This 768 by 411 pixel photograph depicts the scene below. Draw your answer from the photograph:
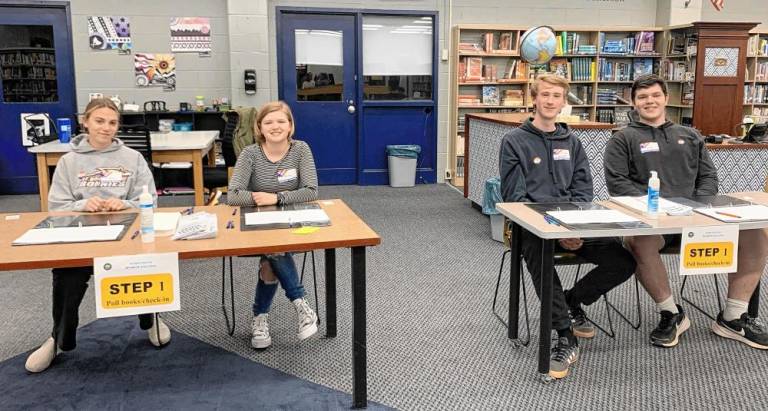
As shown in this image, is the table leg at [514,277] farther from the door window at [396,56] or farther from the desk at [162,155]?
the door window at [396,56]

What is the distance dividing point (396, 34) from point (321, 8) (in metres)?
0.90

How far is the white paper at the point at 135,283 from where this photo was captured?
2010mm

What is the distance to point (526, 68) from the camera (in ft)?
25.0

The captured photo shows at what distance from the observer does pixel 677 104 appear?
7.84m

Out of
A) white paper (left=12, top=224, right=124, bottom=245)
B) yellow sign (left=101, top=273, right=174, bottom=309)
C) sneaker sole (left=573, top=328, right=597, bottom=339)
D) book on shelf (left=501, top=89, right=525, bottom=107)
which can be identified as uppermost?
book on shelf (left=501, top=89, right=525, bottom=107)

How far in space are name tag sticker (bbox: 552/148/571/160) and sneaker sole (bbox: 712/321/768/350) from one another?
3.52ft

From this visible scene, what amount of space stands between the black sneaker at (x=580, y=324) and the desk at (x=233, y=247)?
1.18 metres

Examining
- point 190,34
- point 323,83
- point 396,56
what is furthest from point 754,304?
point 190,34

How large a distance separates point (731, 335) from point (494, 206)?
6.87ft

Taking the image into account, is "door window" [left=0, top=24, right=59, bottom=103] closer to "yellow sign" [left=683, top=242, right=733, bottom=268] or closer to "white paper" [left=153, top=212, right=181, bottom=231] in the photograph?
"white paper" [left=153, top=212, right=181, bottom=231]

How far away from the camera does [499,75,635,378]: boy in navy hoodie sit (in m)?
2.85

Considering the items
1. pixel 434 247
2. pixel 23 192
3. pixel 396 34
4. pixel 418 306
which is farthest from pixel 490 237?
pixel 23 192

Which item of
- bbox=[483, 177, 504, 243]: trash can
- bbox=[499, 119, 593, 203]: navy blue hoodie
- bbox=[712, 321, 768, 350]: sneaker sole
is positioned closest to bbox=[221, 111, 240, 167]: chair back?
bbox=[483, 177, 504, 243]: trash can

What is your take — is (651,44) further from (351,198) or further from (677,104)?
(351,198)
